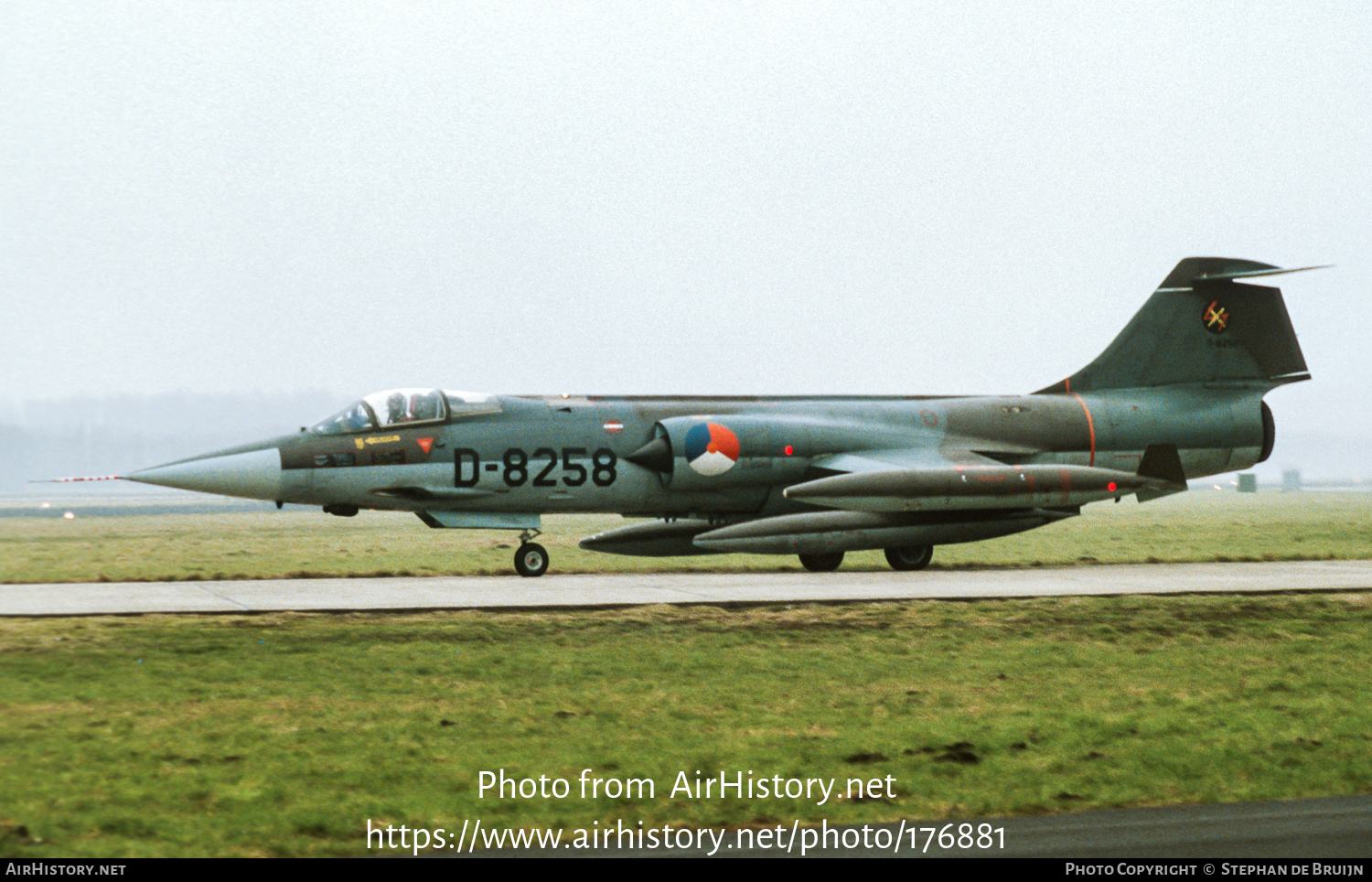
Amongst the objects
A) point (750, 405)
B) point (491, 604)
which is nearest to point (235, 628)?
point (491, 604)

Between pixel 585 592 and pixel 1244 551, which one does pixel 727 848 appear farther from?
pixel 1244 551

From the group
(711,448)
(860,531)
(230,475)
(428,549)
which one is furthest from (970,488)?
(230,475)

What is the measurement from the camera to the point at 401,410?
63.7ft

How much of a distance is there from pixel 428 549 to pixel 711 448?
644 cm

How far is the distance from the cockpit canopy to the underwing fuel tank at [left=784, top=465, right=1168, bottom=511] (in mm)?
5463

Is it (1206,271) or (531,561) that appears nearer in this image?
(531,561)

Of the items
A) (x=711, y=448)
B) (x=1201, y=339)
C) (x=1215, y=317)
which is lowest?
(x=711, y=448)

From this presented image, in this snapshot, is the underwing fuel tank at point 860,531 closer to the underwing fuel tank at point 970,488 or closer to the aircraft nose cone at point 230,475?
the underwing fuel tank at point 970,488

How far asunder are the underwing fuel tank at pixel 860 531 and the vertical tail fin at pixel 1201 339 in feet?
15.7

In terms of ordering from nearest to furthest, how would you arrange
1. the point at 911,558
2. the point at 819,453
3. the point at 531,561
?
the point at 531,561 < the point at 911,558 < the point at 819,453

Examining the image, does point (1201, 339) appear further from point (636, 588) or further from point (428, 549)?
point (428, 549)

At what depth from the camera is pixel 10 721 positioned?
25.8 ft

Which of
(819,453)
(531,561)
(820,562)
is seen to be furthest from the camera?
(819,453)
